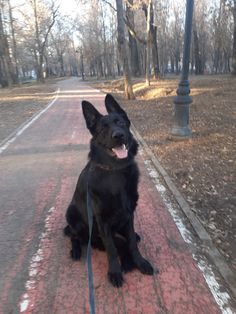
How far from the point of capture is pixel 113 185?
3734 mm

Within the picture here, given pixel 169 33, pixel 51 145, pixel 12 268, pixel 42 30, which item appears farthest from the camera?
pixel 169 33

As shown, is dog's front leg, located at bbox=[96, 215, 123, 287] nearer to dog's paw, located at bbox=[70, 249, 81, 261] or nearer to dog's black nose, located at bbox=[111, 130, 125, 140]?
dog's paw, located at bbox=[70, 249, 81, 261]

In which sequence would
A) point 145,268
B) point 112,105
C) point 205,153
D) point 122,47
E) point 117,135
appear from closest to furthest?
point 117,135
point 145,268
point 112,105
point 205,153
point 122,47

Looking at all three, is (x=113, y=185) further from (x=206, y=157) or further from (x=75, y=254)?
(x=206, y=157)

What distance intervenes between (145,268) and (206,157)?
465 cm

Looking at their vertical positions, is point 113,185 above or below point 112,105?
below

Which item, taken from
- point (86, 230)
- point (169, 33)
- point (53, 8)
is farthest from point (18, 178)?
point (169, 33)

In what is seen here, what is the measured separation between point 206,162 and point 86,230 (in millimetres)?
4278

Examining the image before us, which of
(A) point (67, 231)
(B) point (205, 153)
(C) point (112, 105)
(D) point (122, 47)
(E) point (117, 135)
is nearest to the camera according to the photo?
(E) point (117, 135)

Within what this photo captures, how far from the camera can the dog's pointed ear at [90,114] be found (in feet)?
12.2

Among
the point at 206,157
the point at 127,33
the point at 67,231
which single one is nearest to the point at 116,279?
the point at 67,231

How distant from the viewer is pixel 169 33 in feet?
244

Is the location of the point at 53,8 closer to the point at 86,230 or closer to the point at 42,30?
the point at 42,30

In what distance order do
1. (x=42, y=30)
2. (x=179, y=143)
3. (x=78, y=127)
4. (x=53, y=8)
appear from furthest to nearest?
1. (x=42, y=30)
2. (x=53, y=8)
3. (x=78, y=127)
4. (x=179, y=143)
